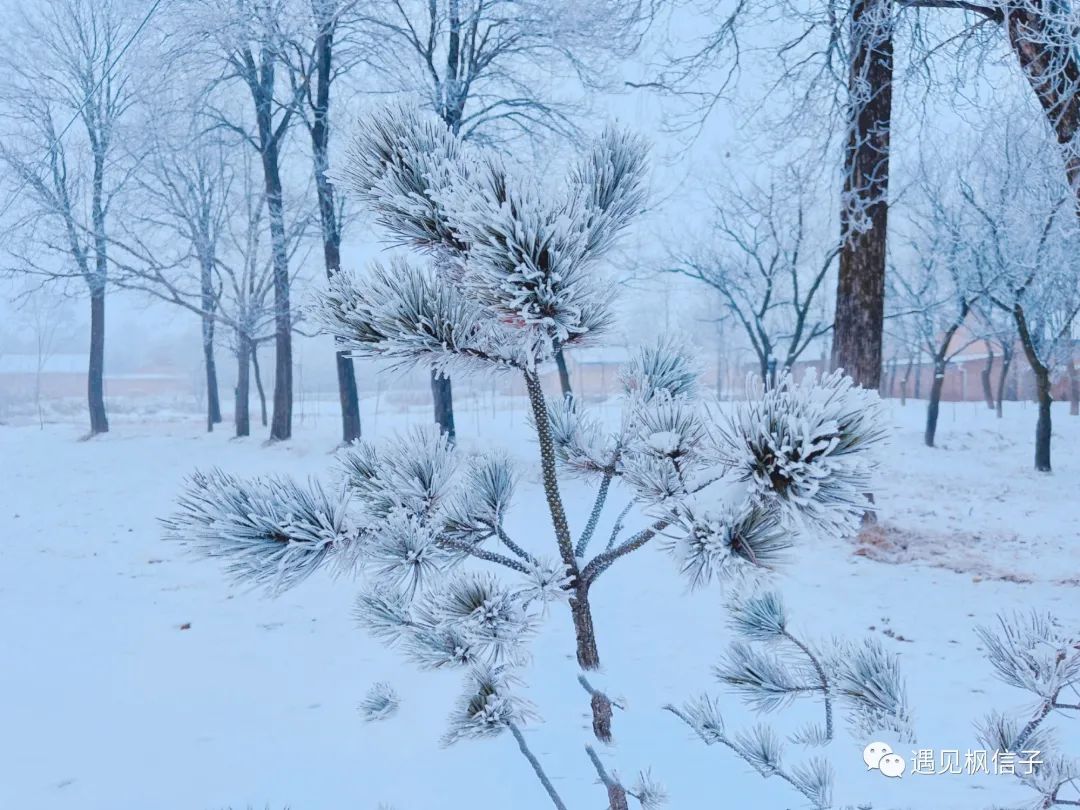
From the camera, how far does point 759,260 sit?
27.0 feet

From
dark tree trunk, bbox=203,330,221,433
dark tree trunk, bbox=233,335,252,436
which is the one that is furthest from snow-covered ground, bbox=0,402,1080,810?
dark tree trunk, bbox=233,335,252,436

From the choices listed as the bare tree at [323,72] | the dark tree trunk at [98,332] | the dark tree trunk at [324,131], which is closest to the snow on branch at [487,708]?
the bare tree at [323,72]

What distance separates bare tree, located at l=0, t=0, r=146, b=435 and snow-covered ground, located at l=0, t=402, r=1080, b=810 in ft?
3.08

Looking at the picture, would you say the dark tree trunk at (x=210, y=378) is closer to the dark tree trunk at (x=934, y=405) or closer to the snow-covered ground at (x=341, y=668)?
the snow-covered ground at (x=341, y=668)

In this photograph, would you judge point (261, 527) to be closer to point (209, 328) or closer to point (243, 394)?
point (243, 394)

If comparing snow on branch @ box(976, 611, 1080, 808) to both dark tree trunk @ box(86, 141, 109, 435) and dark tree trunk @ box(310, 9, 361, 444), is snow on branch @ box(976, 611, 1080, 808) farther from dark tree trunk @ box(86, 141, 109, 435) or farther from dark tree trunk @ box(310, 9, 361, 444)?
dark tree trunk @ box(86, 141, 109, 435)

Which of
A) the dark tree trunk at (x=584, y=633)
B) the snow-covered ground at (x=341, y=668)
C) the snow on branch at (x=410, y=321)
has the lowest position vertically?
the snow-covered ground at (x=341, y=668)

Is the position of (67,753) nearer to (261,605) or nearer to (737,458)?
(261,605)

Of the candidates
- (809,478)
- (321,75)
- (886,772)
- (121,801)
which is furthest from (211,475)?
(321,75)

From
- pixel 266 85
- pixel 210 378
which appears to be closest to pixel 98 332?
pixel 266 85

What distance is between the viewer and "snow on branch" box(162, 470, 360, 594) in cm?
55

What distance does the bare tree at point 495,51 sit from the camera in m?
2.75

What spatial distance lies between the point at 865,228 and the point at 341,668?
271 cm

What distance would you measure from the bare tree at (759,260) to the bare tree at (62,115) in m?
5.99
